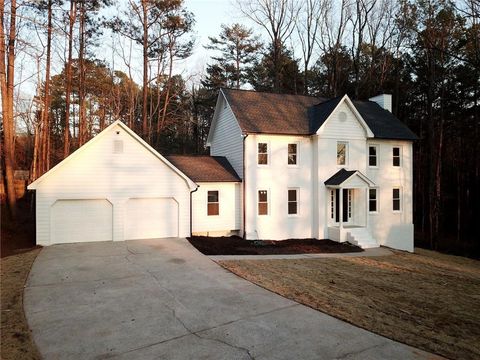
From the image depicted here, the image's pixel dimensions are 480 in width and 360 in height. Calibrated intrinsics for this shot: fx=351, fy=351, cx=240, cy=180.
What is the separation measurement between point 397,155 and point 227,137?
33.8ft

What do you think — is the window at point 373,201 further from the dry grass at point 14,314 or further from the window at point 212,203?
the dry grass at point 14,314

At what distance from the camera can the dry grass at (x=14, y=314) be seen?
5.36 meters

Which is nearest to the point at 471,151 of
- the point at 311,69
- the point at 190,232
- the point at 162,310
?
the point at 311,69

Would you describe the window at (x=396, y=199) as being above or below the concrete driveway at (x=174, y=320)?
above

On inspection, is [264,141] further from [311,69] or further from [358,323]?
[311,69]

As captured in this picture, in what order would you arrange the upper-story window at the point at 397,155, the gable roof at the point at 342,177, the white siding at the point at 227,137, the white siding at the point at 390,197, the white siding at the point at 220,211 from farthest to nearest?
the upper-story window at the point at 397,155, the white siding at the point at 390,197, the white siding at the point at 227,137, the gable roof at the point at 342,177, the white siding at the point at 220,211

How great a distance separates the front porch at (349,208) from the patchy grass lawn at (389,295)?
364 centimetres

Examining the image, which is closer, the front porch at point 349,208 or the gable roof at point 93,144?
the gable roof at point 93,144

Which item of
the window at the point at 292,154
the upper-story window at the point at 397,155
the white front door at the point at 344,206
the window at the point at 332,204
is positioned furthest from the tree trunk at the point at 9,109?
the upper-story window at the point at 397,155

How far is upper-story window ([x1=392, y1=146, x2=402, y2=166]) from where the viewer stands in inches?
830

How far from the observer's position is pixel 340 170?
19047mm

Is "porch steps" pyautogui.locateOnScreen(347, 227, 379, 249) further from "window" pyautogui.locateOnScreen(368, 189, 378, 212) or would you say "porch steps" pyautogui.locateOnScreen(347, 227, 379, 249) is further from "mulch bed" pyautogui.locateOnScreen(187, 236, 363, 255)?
"window" pyautogui.locateOnScreen(368, 189, 378, 212)

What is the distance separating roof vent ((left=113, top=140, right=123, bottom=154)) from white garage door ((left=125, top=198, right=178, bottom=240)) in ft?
7.25

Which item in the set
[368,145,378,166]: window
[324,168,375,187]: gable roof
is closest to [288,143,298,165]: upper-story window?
[324,168,375,187]: gable roof
